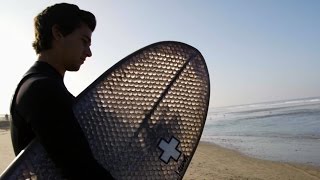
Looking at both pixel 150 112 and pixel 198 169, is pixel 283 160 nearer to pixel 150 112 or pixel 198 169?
pixel 198 169

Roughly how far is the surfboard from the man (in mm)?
279

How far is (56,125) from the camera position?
1.28 metres

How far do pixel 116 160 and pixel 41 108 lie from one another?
0.89 m

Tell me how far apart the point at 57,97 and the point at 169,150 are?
1252 mm

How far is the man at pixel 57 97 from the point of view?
50.9 inches

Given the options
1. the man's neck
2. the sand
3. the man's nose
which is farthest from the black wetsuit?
the sand

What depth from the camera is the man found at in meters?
1.29

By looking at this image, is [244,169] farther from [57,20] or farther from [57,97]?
Result: [57,97]

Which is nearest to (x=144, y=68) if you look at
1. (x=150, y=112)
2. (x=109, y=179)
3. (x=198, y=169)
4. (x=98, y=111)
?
(x=150, y=112)

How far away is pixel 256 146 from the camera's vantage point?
14492 mm

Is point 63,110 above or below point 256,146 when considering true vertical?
above

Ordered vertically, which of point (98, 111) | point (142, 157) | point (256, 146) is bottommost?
point (256, 146)

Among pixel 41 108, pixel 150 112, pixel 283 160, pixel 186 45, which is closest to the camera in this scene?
pixel 41 108

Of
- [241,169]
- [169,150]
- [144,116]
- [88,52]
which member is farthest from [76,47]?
[241,169]
